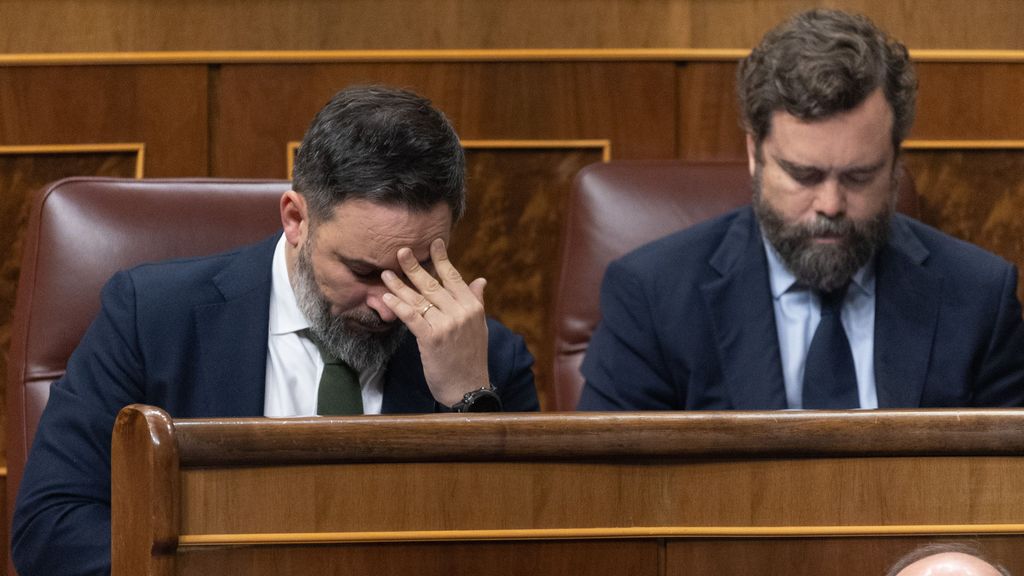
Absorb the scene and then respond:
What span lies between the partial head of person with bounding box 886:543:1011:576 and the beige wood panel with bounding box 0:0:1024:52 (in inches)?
49.9

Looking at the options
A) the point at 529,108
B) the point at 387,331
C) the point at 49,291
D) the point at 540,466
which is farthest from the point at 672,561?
the point at 529,108

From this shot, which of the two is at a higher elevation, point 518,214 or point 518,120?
point 518,120

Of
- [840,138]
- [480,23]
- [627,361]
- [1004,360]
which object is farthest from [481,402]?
[480,23]

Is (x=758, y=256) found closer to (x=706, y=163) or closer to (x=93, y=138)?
(x=706, y=163)

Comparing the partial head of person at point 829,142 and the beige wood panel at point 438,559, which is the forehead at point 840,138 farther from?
the beige wood panel at point 438,559

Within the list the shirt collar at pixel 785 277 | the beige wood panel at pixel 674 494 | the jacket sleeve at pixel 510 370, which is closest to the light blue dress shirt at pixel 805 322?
the shirt collar at pixel 785 277

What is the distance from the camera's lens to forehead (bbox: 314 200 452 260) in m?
1.30

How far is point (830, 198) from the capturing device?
1.62 metres

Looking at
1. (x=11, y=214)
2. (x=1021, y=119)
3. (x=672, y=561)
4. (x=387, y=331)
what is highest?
(x=1021, y=119)

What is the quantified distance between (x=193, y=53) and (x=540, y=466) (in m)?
1.27

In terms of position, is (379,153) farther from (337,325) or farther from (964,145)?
(964,145)

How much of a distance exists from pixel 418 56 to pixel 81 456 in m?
0.95

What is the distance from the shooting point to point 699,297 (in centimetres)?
165

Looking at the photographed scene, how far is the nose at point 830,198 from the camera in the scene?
1616 mm
